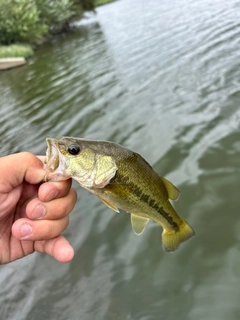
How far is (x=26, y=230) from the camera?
229 centimetres

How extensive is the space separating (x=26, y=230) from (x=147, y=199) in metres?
0.86

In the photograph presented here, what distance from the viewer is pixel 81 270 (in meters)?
4.31

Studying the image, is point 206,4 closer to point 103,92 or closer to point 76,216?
point 103,92

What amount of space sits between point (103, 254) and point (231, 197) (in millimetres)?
1933

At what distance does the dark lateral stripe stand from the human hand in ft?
1.39

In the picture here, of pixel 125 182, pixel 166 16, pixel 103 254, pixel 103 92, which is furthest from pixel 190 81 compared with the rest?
pixel 166 16

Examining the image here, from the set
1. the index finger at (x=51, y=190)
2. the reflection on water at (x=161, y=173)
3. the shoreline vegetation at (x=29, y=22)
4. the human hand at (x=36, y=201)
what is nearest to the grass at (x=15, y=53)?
the shoreline vegetation at (x=29, y=22)

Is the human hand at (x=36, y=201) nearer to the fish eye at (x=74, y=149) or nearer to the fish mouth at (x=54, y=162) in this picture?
the fish mouth at (x=54, y=162)

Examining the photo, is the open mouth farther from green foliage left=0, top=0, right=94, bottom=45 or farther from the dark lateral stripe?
green foliage left=0, top=0, right=94, bottom=45

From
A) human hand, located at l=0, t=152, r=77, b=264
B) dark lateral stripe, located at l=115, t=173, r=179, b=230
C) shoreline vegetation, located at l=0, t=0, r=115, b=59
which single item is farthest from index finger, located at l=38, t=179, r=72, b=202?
shoreline vegetation, located at l=0, t=0, r=115, b=59

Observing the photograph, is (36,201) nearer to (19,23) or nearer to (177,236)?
(177,236)

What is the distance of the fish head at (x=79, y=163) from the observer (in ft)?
7.02

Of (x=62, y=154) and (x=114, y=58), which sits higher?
(x=62, y=154)

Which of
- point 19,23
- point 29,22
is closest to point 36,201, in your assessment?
point 19,23
